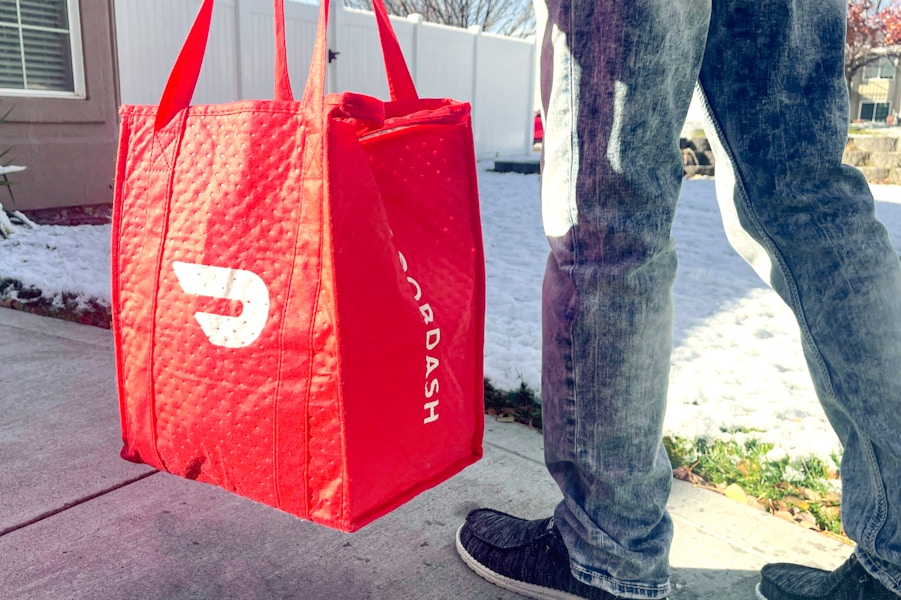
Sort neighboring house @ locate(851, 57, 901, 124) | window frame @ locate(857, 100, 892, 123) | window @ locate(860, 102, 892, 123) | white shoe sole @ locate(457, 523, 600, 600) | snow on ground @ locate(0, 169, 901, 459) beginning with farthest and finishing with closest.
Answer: window @ locate(860, 102, 892, 123) < window frame @ locate(857, 100, 892, 123) < neighboring house @ locate(851, 57, 901, 124) < snow on ground @ locate(0, 169, 901, 459) < white shoe sole @ locate(457, 523, 600, 600)

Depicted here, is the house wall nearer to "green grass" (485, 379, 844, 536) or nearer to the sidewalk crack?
the sidewalk crack

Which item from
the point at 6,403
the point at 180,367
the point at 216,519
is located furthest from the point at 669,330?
the point at 6,403

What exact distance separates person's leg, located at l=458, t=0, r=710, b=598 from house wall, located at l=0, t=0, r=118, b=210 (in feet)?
18.1

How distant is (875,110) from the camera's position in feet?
112

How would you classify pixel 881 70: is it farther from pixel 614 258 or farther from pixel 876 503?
pixel 614 258

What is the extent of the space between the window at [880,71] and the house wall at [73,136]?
34.3 metres

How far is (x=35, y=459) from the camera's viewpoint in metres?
1.66

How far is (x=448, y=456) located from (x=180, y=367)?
443 mm

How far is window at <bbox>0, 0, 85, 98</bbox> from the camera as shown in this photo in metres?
5.72

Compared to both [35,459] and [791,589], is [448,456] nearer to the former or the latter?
[791,589]

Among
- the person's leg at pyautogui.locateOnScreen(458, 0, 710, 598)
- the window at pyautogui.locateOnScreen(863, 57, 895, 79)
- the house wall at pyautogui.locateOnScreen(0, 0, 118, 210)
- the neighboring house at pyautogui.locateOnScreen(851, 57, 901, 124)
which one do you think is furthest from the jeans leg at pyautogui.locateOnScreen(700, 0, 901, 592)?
the window at pyautogui.locateOnScreen(863, 57, 895, 79)

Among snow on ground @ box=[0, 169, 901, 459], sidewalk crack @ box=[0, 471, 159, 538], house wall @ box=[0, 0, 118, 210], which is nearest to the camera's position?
sidewalk crack @ box=[0, 471, 159, 538]

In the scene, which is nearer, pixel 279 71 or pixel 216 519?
pixel 279 71

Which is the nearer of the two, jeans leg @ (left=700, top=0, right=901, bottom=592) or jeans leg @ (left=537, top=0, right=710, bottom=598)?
jeans leg @ (left=537, top=0, right=710, bottom=598)
